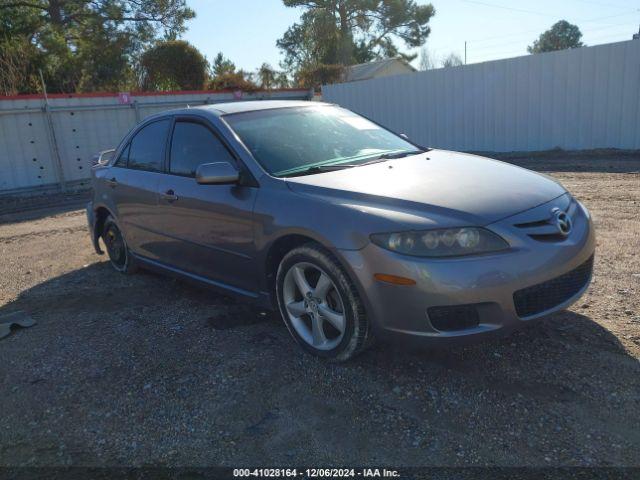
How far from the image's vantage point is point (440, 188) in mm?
3158

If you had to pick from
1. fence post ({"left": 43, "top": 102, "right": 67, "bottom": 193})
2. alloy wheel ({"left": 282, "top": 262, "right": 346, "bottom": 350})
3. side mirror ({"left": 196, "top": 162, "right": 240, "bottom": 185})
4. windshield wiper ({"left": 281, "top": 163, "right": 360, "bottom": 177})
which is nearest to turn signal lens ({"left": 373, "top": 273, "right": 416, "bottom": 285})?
alloy wheel ({"left": 282, "top": 262, "right": 346, "bottom": 350})

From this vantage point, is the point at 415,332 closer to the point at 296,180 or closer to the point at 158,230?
the point at 296,180

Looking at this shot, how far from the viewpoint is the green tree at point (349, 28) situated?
33750 millimetres

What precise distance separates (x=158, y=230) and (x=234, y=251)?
1185 millimetres

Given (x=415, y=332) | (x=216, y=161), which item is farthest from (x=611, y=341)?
(x=216, y=161)

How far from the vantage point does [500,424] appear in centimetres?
266

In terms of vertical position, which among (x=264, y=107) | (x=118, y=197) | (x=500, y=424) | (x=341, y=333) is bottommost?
(x=500, y=424)

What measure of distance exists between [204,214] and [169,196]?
544 millimetres

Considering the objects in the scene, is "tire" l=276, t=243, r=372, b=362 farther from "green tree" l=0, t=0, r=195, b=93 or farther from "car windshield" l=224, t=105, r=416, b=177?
"green tree" l=0, t=0, r=195, b=93

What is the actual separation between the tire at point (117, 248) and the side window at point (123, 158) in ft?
1.97

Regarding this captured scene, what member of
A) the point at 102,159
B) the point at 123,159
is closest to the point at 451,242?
the point at 123,159

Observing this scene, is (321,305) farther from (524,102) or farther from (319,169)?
(524,102)

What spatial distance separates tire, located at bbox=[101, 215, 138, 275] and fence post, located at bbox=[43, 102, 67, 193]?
342 inches

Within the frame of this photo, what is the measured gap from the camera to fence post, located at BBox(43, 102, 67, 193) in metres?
13.2
